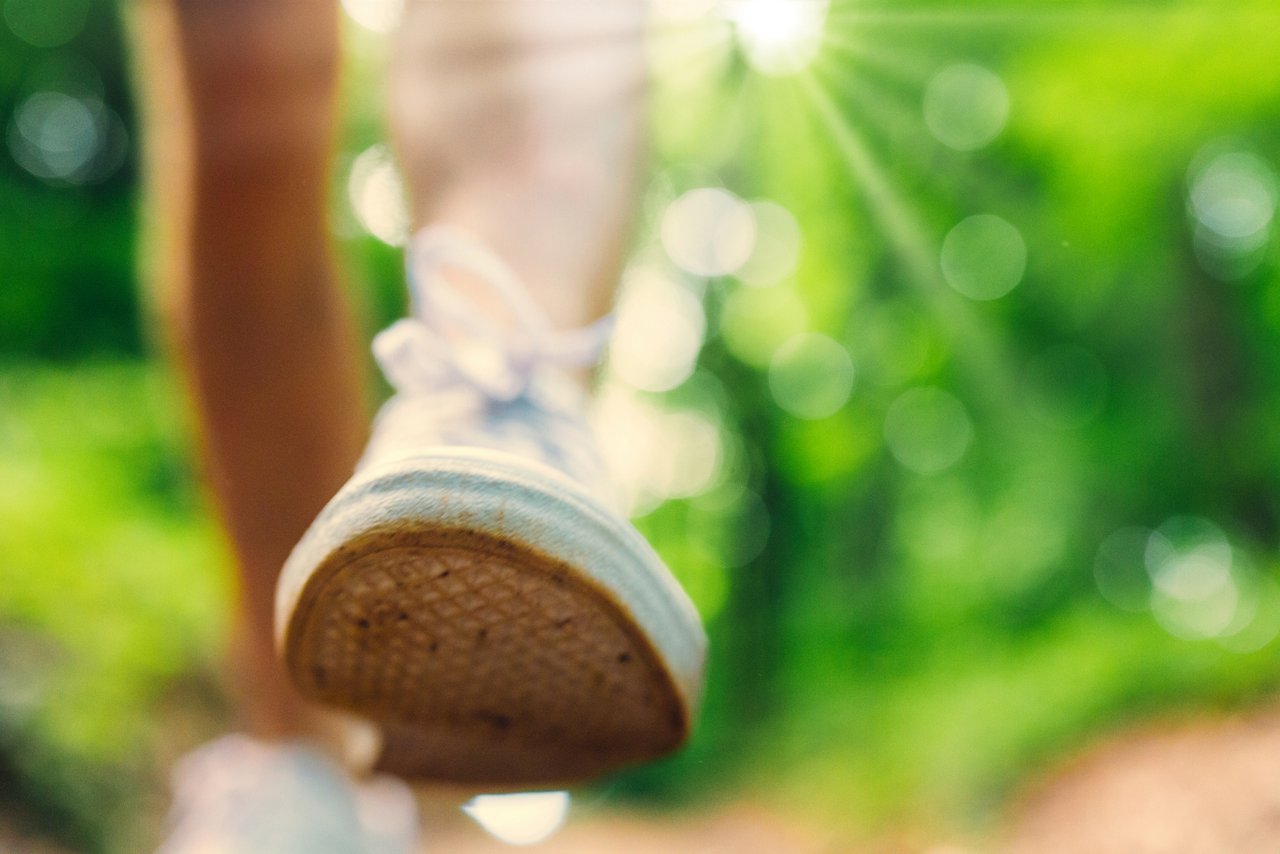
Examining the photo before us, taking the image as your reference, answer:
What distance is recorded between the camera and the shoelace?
21.4 inches

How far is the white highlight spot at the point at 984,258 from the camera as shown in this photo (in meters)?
3.24

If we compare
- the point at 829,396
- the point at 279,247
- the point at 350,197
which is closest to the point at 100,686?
the point at 350,197

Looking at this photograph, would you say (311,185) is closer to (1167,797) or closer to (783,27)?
(783,27)

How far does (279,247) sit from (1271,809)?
0.98 metres

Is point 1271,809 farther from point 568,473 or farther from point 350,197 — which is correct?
point 350,197

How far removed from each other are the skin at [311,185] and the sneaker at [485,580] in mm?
48

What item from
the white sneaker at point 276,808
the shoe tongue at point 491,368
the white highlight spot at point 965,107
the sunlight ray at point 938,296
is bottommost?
the white sneaker at point 276,808

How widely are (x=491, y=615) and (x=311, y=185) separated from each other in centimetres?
32

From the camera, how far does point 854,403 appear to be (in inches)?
158

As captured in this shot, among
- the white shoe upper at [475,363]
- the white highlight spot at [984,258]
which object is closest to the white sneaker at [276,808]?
the white shoe upper at [475,363]

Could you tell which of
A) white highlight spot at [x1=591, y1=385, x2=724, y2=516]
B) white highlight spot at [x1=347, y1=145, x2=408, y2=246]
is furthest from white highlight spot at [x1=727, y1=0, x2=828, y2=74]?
white highlight spot at [x1=591, y1=385, x2=724, y2=516]

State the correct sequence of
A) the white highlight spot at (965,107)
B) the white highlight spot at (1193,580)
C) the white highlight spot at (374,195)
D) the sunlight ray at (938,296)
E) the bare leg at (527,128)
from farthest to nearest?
1. the white highlight spot at (965,107)
2. the white highlight spot at (1193,580)
3. the sunlight ray at (938,296)
4. the white highlight spot at (374,195)
5. the bare leg at (527,128)

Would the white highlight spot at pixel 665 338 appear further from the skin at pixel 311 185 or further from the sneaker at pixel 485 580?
the sneaker at pixel 485 580

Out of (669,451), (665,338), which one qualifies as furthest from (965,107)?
(669,451)
